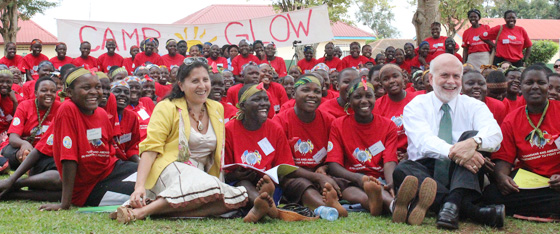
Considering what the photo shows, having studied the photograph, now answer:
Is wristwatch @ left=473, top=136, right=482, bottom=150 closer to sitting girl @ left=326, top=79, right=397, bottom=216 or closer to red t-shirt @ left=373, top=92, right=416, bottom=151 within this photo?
sitting girl @ left=326, top=79, right=397, bottom=216

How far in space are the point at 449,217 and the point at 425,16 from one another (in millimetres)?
9390

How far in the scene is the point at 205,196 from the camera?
4488mm

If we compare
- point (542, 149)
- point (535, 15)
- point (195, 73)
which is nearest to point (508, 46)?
point (542, 149)

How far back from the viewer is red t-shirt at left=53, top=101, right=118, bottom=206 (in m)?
4.88

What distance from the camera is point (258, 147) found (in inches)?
208

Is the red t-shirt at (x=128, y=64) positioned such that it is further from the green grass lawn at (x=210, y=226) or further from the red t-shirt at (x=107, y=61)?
the green grass lawn at (x=210, y=226)

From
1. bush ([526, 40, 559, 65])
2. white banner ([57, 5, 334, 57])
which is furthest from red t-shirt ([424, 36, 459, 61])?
bush ([526, 40, 559, 65])

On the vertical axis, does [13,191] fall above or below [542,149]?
below

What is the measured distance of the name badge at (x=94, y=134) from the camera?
504cm

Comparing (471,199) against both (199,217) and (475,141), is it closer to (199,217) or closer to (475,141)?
(475,141)

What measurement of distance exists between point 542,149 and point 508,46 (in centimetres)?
669

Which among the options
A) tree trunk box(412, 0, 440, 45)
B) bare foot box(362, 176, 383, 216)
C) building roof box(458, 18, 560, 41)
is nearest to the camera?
bare foot box(362, 176, 383, 216)

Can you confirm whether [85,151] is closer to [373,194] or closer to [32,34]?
[373,194]

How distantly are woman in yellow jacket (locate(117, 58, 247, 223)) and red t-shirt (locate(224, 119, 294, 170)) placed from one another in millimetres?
317
